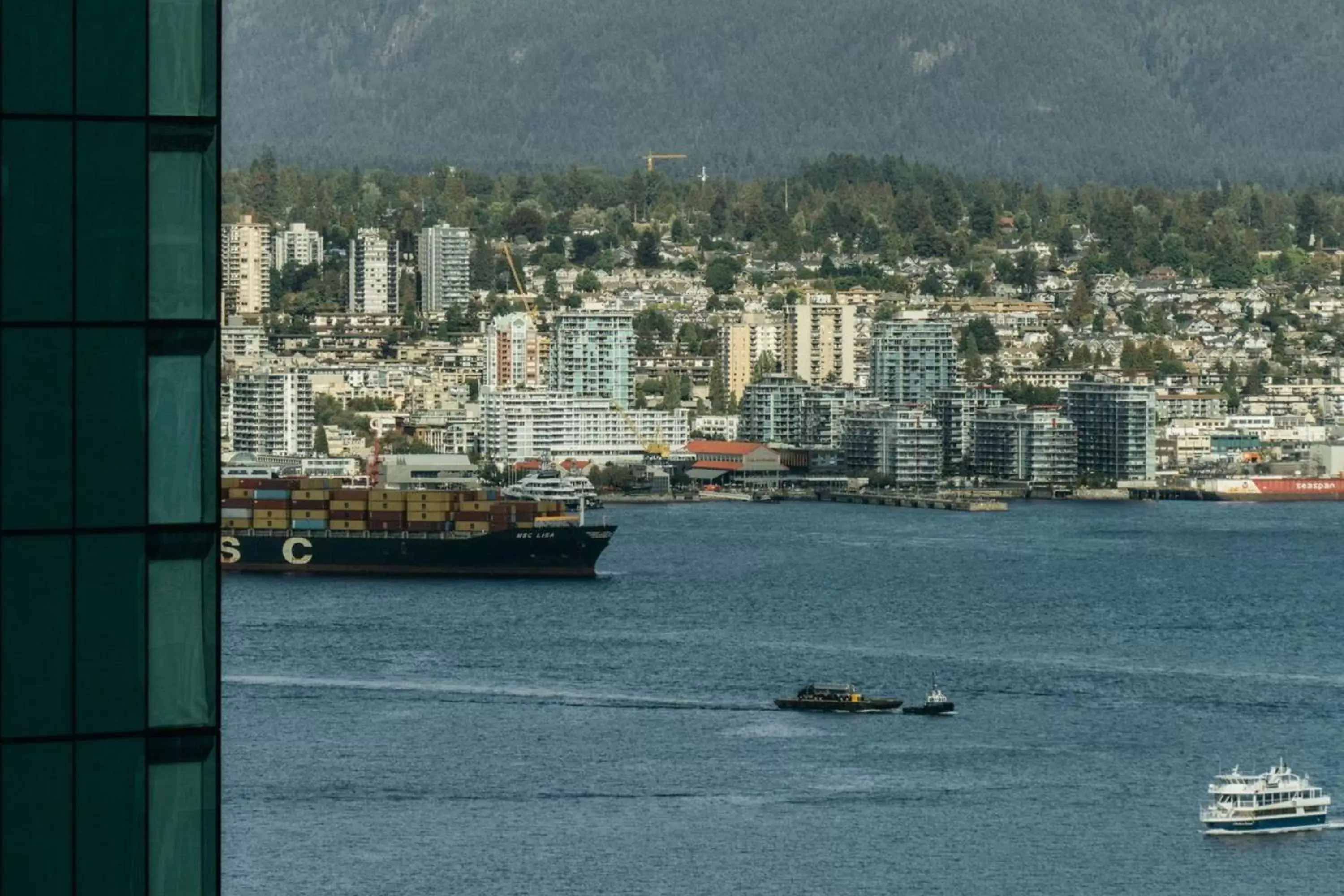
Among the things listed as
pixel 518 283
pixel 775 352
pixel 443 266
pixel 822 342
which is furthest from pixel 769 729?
pixel 518 283

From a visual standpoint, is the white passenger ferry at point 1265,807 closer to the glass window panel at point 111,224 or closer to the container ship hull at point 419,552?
the glass window panel at point 111,224

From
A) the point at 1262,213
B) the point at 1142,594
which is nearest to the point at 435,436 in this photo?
the point at 1142,594

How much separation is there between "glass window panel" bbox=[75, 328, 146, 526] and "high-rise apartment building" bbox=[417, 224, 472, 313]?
66.9m

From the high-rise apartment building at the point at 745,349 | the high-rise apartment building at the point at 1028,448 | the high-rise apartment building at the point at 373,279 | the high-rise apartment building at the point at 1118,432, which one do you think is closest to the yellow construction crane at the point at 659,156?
the high-rise apartment building at the point at 373,279

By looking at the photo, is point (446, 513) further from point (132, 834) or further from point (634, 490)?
point (132, 834)

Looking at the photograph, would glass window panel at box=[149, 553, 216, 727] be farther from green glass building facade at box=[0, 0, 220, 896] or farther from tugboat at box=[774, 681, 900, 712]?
tugboat at box=[774, 681, 900, 712]

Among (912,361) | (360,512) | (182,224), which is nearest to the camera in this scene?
(182,224)

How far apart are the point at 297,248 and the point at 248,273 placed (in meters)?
5.63

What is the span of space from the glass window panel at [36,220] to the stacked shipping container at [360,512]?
90.8ft

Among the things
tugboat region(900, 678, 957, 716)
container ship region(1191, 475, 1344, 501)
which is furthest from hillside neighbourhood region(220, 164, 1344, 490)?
tugboat region(900, 678, 957, 716)

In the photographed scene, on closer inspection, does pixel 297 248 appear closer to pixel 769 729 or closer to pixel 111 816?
pixel 769 729

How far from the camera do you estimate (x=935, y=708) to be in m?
19.6

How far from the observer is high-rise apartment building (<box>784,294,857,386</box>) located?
6144 centimetres

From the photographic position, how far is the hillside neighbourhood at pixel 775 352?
49750 mm
